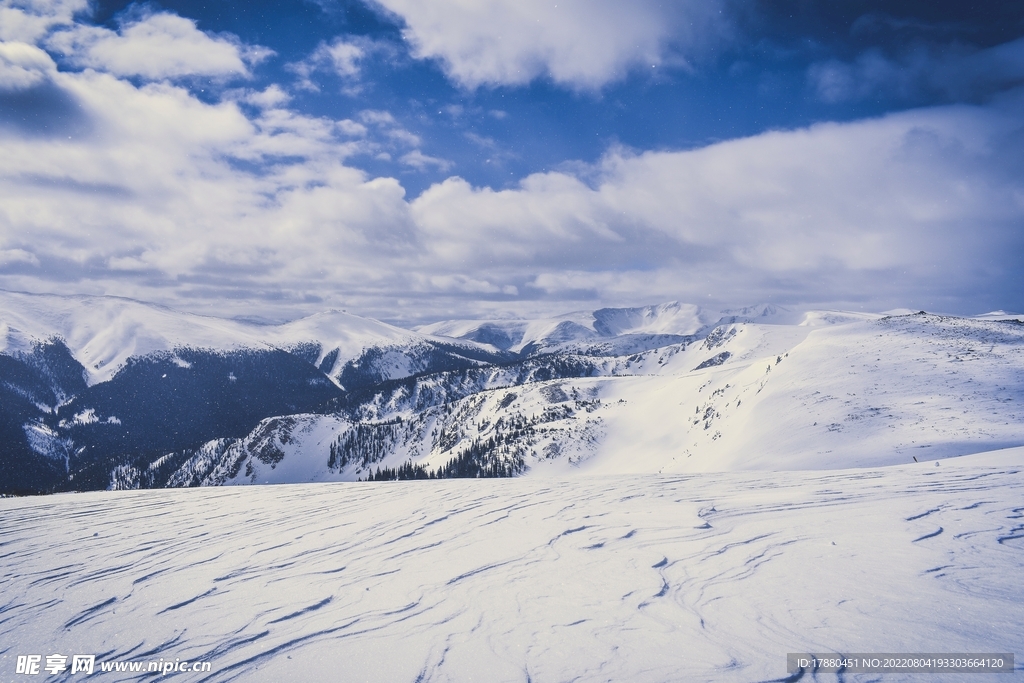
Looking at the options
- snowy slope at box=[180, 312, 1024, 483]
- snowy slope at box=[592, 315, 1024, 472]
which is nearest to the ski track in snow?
snowy slope at box=[592, 315, 1024, 472]

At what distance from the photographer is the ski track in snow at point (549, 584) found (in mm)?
4355

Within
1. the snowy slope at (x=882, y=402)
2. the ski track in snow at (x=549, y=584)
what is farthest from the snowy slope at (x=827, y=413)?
the ski track in snow at (x=549, y=584)

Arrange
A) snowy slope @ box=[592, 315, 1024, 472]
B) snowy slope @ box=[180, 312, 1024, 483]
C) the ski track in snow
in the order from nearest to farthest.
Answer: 1. the ski track in snow
2. snowy slope @ box=[592, 315, 1024, 472]
3. snowy slope @ box=[180, 312, 1024, 483]

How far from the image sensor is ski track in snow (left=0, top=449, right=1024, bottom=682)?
14.3 feet

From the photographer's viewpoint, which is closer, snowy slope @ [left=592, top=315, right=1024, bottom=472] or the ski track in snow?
the ski track in snow

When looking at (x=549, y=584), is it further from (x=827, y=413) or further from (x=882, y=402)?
(x=882, y=402)

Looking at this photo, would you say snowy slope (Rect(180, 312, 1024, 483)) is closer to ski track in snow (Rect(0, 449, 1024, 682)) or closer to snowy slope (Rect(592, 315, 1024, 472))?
snowy slope (Rect(592, 315, 1024, 472))

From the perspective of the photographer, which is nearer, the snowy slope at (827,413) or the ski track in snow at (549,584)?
the ski track in snow at (549,584)

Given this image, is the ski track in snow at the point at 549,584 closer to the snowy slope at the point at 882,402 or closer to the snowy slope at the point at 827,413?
the snowy slope at the point at 882,402

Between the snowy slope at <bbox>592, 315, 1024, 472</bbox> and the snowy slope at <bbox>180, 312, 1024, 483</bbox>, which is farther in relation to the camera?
the snowy slope at <bbox>180, 312, 1024, 483</bbox>

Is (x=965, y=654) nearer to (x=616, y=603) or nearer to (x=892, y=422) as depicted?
(x=616, y=603)

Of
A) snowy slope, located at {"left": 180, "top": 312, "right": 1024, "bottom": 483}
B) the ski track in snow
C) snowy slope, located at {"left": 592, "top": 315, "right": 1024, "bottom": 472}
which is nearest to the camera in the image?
the ski track in snow

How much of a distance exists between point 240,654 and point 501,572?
3.26 metres

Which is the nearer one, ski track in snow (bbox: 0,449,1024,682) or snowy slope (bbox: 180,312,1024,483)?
ski track in snow (bbox: 0,449,1024,682)
